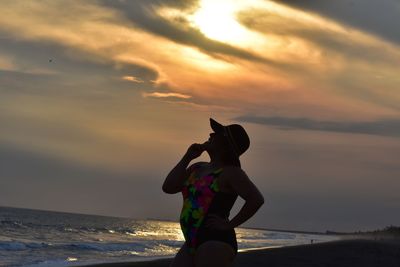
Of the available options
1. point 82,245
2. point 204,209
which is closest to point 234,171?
point 204,209

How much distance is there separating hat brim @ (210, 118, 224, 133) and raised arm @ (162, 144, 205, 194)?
174 mm

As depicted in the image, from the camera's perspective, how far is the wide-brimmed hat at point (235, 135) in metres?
4.89

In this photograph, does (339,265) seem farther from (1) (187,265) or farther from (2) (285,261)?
(1) (187,265)

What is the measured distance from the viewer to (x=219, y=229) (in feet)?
15.6

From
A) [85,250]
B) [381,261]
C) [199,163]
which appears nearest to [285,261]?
[381,261]

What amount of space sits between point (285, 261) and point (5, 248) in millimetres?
12443

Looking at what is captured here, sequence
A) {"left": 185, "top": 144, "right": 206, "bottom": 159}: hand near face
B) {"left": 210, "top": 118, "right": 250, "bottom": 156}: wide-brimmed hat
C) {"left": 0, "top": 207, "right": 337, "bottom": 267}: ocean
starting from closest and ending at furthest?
{"left": 210, "top": 118, "right": 250, "bottom": 156}: wide-brimmed hat
{"left": 185, "top": 144, "right": 206, "bottom": 159}: hand near face
{"left": 0, "top": 207, "right": 337, "bottom": 267}: ocean

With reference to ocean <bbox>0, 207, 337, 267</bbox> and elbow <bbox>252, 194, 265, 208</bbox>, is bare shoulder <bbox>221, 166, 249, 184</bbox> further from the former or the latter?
ocean <bbox>0, 207, 337, 267</bbox>

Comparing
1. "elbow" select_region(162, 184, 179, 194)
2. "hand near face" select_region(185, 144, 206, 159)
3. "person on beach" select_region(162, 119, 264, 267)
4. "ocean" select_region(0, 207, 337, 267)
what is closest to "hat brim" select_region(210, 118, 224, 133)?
"person on beach" select_region(162, 119, 264, 267)

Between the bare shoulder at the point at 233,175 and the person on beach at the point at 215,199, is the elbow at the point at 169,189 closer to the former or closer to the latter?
the person on beach at the point at 215,199

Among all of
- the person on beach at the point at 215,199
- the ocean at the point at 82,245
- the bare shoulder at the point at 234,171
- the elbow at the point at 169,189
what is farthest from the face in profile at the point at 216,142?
the ocean at the point at 82,245

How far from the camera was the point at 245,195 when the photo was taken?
15.7ft

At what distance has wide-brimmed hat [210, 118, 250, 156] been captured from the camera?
489cm

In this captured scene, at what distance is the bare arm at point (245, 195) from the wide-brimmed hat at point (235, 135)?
0.60 ft
